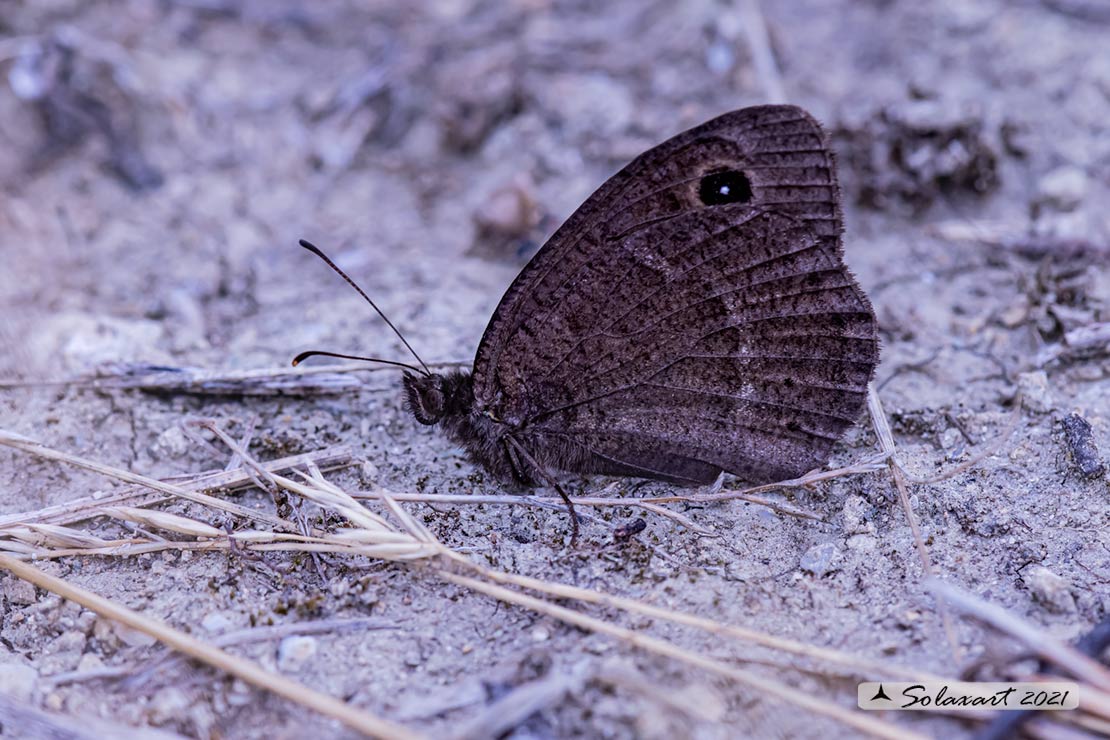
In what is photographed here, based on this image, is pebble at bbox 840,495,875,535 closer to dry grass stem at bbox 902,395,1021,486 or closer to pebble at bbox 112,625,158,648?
dry grass stem at bbox 902,395,1021,486

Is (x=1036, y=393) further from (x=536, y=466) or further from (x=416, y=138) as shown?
(x=416, y=138)

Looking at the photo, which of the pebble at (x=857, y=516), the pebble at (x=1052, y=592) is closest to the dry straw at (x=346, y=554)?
the pebble at (x=857, y=516)

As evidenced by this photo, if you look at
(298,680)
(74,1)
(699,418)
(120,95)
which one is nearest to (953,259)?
(699,418)

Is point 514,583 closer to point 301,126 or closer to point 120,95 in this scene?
point 301,126

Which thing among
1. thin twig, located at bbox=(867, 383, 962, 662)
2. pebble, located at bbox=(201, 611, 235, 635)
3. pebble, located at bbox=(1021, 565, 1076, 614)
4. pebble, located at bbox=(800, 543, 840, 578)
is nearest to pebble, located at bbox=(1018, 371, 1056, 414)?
thin twig, located at bbox=(867, 383, 962, 662)

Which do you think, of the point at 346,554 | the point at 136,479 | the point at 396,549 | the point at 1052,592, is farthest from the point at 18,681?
the point at 1052,592

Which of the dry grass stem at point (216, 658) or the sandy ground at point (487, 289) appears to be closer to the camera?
the dry grass stem at point (216, 658)

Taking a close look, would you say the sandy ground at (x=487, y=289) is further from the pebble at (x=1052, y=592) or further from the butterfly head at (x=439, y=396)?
the butterfly head at (x=439, y=396)
